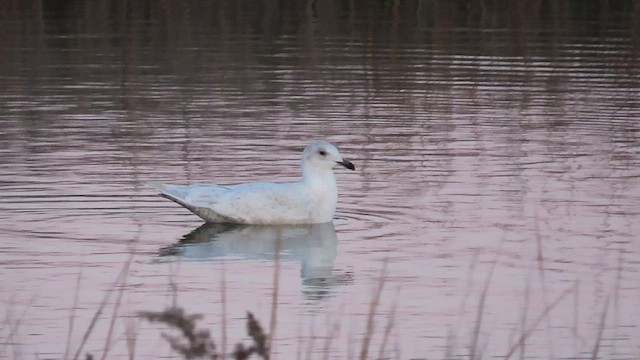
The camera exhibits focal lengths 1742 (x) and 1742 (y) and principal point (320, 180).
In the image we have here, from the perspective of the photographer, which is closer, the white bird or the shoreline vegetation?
the shoreline vegetation

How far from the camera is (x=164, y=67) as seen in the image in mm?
24328

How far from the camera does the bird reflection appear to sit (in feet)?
37.6

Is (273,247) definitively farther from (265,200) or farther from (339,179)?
(339,179)

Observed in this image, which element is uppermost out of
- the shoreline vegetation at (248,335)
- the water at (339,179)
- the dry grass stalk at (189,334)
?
the dry grass stalk at (189,334)

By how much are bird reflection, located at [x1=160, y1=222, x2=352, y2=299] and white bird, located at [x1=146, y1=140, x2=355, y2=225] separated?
85 millimetres

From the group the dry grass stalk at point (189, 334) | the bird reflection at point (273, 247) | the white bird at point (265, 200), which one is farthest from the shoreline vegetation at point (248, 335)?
the white bird at point (265, 200)

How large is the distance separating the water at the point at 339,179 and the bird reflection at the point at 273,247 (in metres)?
0.04

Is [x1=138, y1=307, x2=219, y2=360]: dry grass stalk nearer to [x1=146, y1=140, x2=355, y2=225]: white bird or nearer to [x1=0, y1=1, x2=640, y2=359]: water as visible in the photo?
[x1=0, y1=1, x2=640, y2=359]: water

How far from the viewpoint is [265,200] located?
13.1 metres

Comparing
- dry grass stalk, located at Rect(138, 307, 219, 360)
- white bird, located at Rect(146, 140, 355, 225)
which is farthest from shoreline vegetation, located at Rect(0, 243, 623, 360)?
white bird, located at Rect(146, 140, 355, 225)

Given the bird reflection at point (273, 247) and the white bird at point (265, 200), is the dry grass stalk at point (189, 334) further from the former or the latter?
the white bird at point (265, 200)

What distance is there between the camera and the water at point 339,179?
988 centimetres

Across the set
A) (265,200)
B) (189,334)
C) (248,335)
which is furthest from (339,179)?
(189,334)

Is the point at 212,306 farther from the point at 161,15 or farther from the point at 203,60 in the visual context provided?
the point at 161,15
